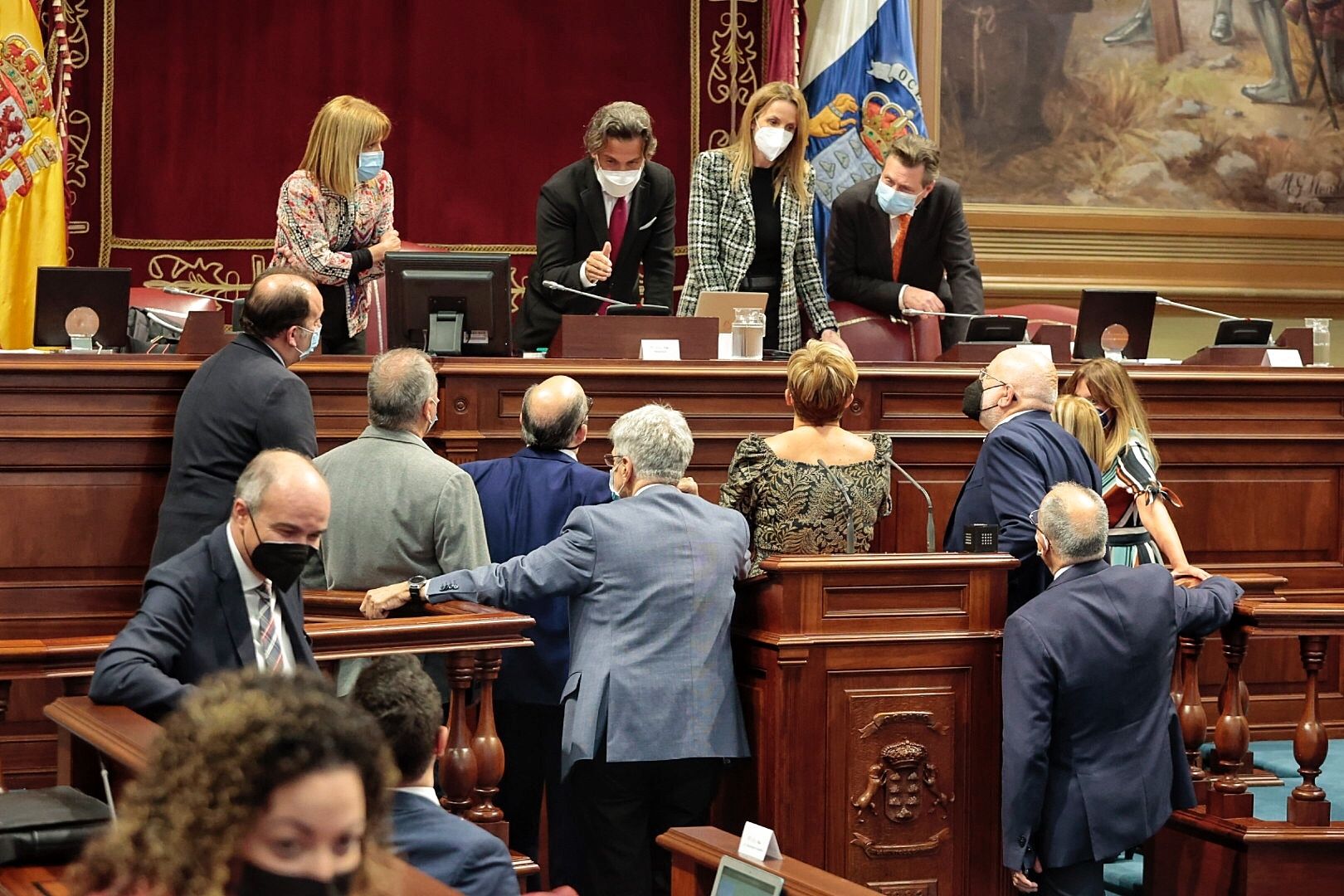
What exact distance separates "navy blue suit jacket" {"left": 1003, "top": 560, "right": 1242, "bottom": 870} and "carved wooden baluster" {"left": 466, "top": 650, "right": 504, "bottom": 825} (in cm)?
115

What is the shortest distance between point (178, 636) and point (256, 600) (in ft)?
0.52

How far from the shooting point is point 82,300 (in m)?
5.55

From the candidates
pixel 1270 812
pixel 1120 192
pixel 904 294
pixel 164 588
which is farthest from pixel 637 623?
pixel 1120 192

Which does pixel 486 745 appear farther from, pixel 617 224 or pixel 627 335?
pixel 617 224

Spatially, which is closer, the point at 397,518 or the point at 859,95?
the point at 397,518

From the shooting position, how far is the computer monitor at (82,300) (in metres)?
5.51

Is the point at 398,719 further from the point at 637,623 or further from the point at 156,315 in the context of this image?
the point at 156,315

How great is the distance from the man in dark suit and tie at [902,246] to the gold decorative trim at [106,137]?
358 centimetres

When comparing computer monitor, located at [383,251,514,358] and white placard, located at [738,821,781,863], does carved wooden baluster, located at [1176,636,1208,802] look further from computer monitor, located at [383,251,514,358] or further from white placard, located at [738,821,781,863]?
computer monitor, located at [383,251,514,358]

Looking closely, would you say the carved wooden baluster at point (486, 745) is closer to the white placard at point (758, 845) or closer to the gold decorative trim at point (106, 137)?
the white placard at point (758, 845)

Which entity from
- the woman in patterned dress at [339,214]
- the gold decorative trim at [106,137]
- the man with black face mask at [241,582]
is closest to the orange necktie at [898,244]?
the woman in patterned dress at [339,214]

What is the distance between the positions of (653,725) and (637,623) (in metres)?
0.23

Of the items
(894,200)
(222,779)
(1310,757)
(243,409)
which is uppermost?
(894,200)

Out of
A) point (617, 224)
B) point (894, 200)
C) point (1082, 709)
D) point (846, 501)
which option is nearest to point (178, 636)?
point (846, 501)
